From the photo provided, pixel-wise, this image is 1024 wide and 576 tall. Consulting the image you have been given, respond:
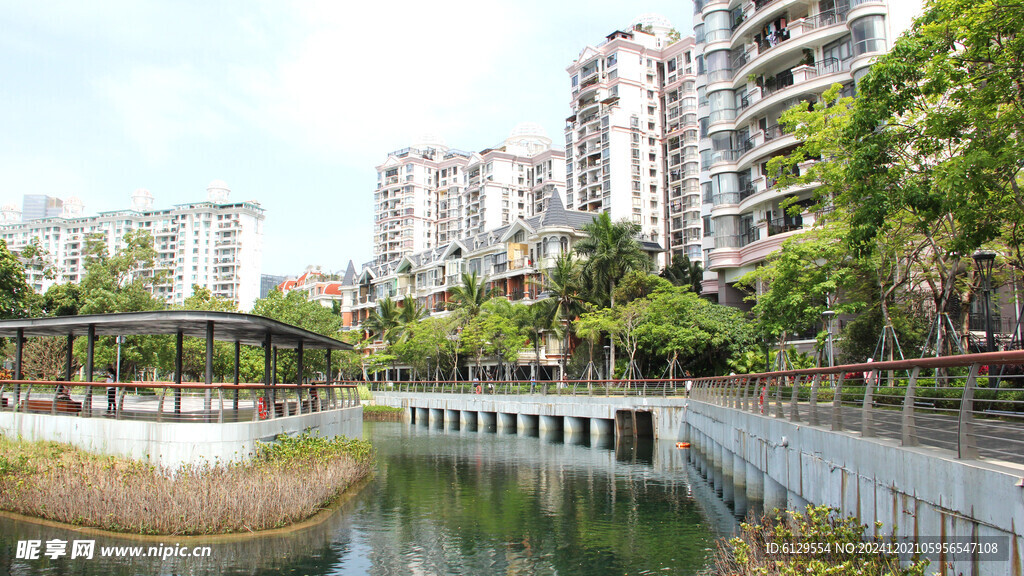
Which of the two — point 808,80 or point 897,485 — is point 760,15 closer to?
point 808,80

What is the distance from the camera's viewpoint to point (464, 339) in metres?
60.6

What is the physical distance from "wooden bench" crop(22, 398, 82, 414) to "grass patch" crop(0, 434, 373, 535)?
59.7 inches

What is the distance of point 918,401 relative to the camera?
14.4m

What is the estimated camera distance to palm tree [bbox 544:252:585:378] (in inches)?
2160

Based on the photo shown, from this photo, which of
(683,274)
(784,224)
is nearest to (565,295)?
(683,274)

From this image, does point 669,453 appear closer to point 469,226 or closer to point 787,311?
point 787,311

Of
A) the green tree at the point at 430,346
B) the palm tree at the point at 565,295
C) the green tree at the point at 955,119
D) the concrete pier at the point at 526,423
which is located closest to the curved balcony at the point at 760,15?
the palm tree at the point at 565,295

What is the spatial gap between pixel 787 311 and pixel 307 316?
3801 centimetres

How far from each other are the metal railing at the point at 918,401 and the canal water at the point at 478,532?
3.56m

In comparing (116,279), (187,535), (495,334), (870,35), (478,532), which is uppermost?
(870,35)

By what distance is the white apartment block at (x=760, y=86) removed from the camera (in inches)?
1490

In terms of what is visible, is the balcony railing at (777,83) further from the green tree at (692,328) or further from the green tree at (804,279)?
the green tree at (804,279)

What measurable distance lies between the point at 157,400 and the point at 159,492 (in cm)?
300

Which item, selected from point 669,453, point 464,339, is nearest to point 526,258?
point 464,339
